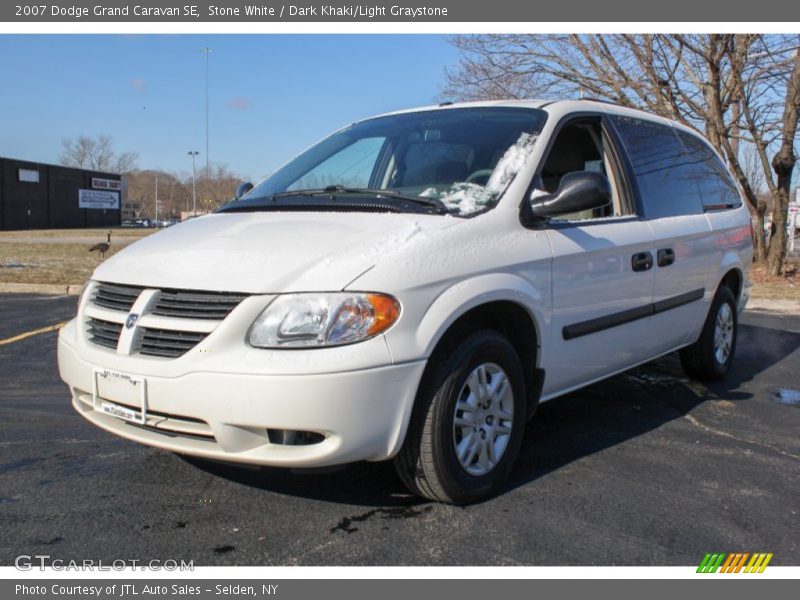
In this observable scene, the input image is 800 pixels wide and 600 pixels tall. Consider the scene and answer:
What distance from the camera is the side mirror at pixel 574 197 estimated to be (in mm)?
3463

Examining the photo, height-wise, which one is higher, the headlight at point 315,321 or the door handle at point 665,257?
the door handle at point 665,257

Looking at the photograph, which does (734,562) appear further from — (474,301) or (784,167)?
(784,167)

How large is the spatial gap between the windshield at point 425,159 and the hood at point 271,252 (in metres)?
0.35

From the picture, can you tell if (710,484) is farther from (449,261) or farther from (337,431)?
(337,431)

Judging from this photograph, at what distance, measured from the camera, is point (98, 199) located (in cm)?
6794

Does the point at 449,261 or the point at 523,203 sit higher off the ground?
the point at 523,203

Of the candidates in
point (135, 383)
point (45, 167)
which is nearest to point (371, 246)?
point (135, 383)

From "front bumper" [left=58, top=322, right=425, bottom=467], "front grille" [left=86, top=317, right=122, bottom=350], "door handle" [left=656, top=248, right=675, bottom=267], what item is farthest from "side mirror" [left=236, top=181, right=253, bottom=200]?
"door handle" [left=656, top=248, right=675, bottom=267]

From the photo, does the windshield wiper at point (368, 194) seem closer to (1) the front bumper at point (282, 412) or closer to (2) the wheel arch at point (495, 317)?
(2) the wheel arch at point (495, 317)

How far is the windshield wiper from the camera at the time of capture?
134 inches

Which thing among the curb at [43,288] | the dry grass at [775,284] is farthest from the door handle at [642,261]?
the curb at [43,288]

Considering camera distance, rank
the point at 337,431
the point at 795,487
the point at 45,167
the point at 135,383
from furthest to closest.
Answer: the point at 45,167 → the point at 795,487 → the point at 135,383 → the point at 337,431

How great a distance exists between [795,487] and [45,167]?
6497 cm

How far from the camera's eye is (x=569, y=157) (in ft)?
14.5
